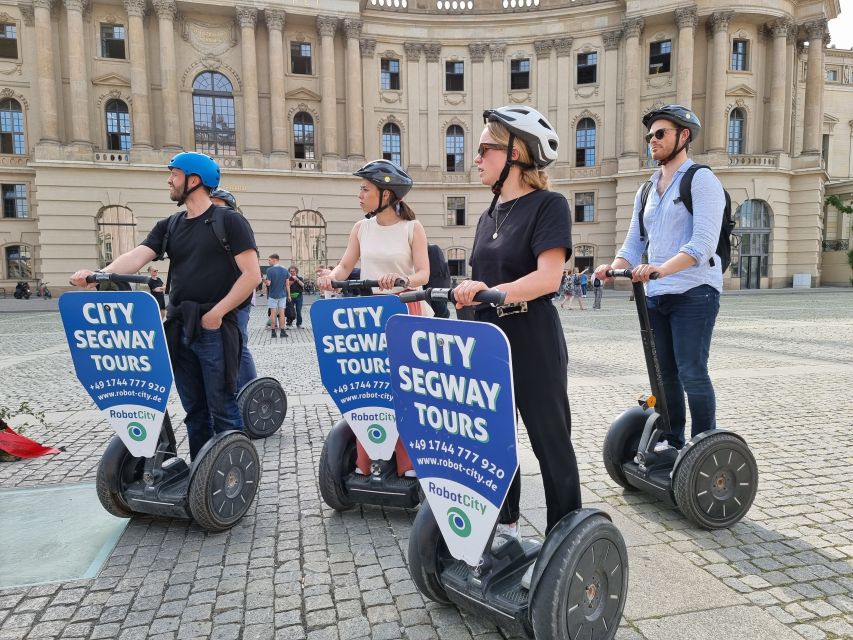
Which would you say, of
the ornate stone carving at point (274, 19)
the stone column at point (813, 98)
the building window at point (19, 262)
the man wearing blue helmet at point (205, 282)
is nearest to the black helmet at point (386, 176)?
the man wearing blue helmet at point (205, 282)

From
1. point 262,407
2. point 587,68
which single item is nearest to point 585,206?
point 587,68

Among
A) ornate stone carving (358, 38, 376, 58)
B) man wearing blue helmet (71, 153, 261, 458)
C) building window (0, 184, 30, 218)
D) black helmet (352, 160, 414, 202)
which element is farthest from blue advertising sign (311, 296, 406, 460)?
building window (0, 184, 30, 218)

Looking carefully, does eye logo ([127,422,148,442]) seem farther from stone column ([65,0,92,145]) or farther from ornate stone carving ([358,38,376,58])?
ornate stone carving ([358,38,376,58])

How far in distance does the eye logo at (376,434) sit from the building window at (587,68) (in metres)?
36.7

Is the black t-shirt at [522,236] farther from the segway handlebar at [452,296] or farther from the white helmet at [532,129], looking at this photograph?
the segway handlebar at [452,296]

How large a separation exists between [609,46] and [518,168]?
3757cm

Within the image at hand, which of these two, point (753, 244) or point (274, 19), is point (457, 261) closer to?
point (274, 19)

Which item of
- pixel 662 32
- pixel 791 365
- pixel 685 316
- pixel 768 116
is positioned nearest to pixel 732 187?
pixel 768 116

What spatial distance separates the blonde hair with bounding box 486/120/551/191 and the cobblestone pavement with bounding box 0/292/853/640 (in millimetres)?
1869

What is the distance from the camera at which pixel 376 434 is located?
3414 millimetres

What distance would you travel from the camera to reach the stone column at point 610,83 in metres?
34.4

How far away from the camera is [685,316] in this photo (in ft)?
10.9

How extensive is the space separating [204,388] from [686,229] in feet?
10.1

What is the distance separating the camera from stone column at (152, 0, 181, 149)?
29.9 m
